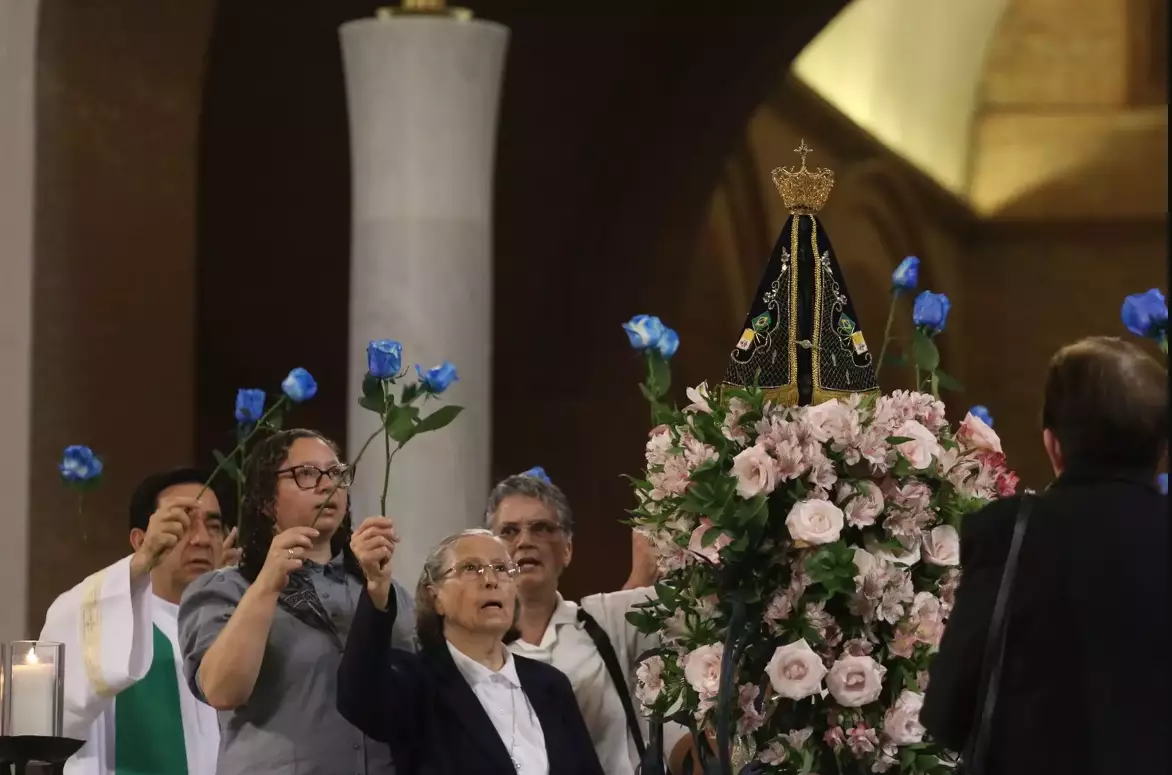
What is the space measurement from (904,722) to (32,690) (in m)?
1.55

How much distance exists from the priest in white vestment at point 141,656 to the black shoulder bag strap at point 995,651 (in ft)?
7.42

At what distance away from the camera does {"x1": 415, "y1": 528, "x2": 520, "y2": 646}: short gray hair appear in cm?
477

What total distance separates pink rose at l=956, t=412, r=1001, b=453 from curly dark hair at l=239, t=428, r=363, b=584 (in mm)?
1284

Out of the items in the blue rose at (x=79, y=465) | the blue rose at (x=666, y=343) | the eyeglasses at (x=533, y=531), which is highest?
the blue rose at (x=666, y=343)

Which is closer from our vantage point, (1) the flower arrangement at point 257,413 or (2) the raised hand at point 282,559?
(2) the raised hand at point 282,559

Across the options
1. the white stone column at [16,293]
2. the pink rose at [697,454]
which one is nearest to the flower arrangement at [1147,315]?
the pink rose at [697,454]

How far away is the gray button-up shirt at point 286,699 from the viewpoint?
455 cm

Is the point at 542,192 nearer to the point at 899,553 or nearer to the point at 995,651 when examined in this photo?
the point at 899,553

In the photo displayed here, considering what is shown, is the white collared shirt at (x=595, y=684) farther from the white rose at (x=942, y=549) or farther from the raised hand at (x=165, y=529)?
the white rose at (x=942, y=549)

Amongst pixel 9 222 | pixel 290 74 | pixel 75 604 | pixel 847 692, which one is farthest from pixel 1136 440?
pixel 290 74

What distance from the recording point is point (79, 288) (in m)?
7.00

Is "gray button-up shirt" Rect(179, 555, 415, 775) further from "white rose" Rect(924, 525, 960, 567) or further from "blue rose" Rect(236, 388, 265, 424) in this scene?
"white rose" Rect(924, 525, 960, 567)

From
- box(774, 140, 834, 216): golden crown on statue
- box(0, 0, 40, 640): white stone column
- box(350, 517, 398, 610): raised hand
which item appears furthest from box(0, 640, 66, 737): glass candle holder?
box(0, 0, 40, 640): white stone column

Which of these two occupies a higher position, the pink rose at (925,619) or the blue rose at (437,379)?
the blue rose at (437,379)
